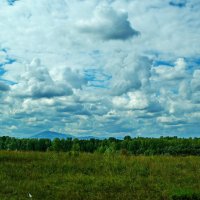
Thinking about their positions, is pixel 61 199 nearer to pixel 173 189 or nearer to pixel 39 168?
pixel 173 189

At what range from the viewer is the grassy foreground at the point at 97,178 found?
14.0 metres

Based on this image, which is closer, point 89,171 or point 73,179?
point 73,179

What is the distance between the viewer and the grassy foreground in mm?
14031

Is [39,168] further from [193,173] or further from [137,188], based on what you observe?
[193,173]

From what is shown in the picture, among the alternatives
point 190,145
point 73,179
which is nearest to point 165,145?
point 190,145

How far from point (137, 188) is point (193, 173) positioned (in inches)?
200

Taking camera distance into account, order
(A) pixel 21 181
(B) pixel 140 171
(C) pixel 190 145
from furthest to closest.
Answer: (C) pixel 190 145 → (B) pixel 140 171 → (A) pixel 21 181

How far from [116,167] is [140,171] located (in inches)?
64.4

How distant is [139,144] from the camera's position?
7600 cm

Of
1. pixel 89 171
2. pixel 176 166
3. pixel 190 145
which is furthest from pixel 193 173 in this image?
→ pixel 190 145

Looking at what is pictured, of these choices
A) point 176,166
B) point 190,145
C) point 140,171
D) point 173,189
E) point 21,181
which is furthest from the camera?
point 190,145

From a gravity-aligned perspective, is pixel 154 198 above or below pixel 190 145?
below

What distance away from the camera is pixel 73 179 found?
54.9ft

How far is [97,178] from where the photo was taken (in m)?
17.1
